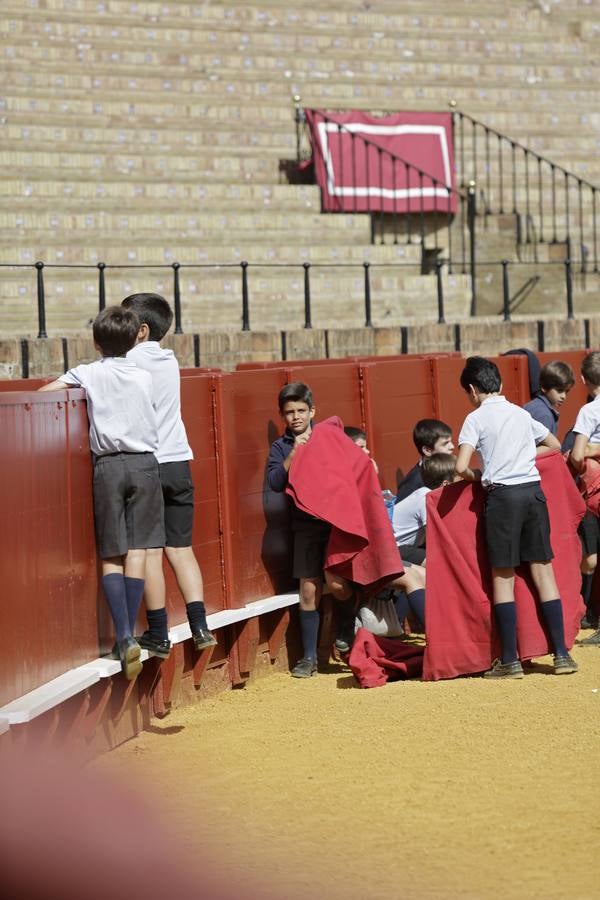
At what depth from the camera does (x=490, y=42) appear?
2183 cm

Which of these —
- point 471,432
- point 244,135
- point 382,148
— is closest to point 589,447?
point 471,432

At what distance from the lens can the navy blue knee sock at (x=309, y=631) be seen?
8.23 meters

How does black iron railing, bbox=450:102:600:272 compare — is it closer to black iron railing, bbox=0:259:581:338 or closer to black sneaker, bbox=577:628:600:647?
black iron railing, bbox=0:259:581:338

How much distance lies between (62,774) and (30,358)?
6.34 metres

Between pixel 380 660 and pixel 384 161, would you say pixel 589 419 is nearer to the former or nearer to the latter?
pixel 380 660

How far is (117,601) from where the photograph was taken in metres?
6.40

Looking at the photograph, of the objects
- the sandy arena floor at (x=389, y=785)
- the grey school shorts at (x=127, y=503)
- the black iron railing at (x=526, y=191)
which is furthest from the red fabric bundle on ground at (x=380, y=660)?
the black iron railing at (x=526, y=191)

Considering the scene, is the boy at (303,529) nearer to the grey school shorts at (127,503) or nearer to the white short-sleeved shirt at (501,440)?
the white short-sleeved shirt at (501,440)

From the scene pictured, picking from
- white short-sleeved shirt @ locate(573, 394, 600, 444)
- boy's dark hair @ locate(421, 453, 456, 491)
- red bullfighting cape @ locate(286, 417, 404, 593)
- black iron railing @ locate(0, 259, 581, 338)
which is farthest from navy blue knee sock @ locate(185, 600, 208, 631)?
black iron railing @ locate(0, 259, 581, 338)

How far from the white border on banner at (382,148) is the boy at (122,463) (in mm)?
11767

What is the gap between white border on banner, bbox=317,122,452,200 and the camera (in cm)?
1802

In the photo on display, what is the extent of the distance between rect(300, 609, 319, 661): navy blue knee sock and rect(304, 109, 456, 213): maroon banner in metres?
10.1

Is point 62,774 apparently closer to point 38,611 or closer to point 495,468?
point 38,611

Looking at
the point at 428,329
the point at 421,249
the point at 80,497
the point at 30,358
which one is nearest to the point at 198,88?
the point at 421,249
